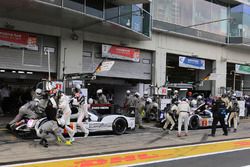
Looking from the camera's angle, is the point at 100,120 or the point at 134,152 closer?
the point at 134,152

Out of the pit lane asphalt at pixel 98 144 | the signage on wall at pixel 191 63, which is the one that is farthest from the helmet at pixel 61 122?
the signage on wall at pixel 191 63

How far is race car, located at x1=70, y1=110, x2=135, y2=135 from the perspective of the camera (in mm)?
13219

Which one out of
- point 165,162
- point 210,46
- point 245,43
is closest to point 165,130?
point 165,162

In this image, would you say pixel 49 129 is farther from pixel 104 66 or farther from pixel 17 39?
pixel 17 39

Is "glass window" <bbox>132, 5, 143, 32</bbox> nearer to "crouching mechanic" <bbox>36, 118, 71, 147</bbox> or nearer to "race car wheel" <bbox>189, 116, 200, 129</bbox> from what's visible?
"race car wheel" <bbox>189, 116, 200, 129</bbox>

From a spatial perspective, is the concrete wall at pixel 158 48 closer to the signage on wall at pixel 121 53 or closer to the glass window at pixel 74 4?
the signage on wall at pixel 121 53

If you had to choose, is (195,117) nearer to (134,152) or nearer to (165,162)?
(134,152)

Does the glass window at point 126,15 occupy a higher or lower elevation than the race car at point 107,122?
higher

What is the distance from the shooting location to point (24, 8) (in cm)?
1546

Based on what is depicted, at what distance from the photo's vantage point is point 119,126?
14070 mm

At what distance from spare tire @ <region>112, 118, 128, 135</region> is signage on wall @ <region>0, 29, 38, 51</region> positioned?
23.6 feet

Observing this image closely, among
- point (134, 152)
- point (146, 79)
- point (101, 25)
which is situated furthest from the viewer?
point (146, 79)

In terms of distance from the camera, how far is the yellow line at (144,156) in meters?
8.76

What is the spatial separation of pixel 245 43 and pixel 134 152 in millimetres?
22691
